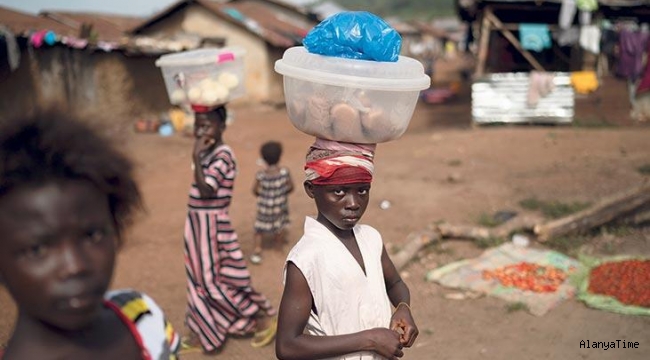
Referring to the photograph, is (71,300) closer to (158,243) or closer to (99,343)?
(99,343)

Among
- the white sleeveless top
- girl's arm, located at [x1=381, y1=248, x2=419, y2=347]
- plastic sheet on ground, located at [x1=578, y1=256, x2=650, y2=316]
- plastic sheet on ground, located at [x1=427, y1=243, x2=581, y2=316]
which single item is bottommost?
plastic sheet on ground, located at [x1=427, y1=243, x2=581, y2=316]

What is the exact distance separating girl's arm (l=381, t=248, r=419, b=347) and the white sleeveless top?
0.18 feet

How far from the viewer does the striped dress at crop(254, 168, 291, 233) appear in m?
5.74

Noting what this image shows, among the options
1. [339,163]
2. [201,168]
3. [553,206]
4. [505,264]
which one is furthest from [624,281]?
[339,163]

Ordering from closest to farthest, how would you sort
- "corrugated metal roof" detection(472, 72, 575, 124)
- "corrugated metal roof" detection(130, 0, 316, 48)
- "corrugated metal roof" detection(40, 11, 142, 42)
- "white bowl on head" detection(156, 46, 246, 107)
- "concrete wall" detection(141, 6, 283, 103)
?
"white bowl on head" detection(156, 46, 246, 107), "corrugated metal roof" detection(472, 72, 575, 124), "corrugated metal roof" detection(40, 11, 142, 42), "corrugated metal roof" detection(130, 0, 316, 48), "concrete wall" detection(141, 6, 283, 103)

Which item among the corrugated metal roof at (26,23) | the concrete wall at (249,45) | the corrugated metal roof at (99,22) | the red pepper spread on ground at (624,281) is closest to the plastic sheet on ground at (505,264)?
the red pepper spread on ground at (624,281)

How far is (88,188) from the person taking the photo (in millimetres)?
1210

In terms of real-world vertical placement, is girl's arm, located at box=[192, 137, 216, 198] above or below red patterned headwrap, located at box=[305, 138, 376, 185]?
below

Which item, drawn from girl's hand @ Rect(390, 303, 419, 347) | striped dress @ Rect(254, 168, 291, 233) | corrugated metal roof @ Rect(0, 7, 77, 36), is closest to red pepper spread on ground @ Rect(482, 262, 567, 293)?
striped dress @ Rect(254, 168, 291, 233)

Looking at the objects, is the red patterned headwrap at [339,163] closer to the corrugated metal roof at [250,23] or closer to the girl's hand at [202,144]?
the girl's hand at [202,144]

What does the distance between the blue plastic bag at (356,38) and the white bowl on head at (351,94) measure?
44mm

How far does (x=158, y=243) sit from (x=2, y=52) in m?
7.01

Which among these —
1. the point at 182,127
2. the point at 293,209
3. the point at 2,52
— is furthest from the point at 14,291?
the point at 182,127

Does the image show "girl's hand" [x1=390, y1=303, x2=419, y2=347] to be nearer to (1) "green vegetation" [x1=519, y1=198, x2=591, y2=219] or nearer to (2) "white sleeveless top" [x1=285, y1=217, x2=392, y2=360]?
(2) "white sleeveless top" [x1=285, y1=217, x2=392, y2=360]
